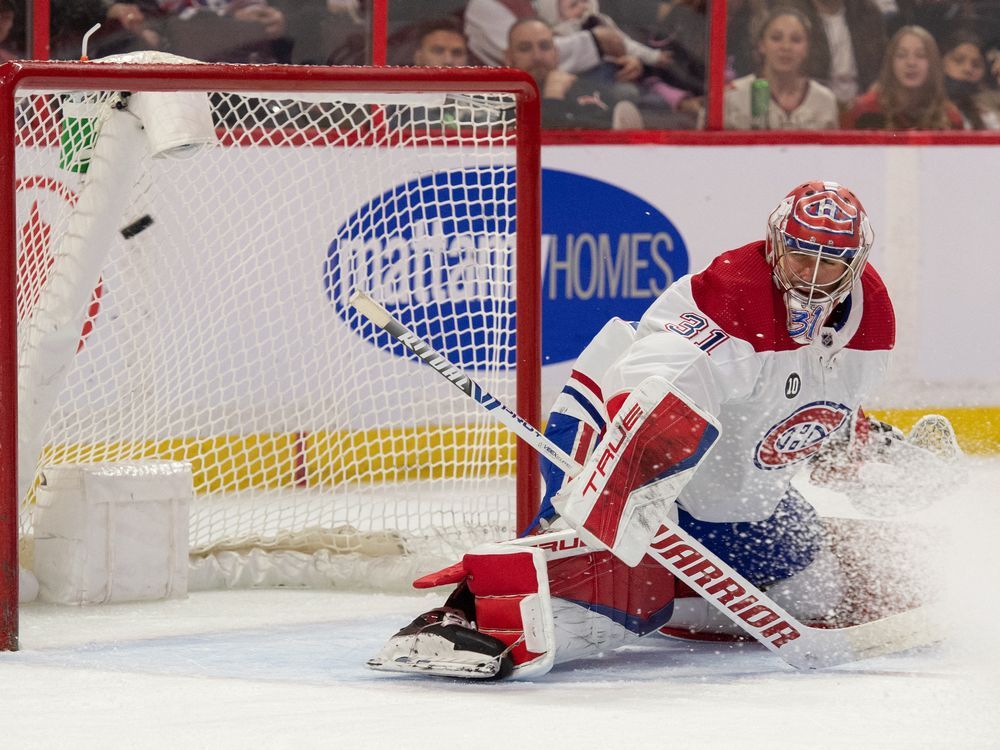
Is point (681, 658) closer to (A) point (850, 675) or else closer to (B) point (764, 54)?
(A) point (850, 675)

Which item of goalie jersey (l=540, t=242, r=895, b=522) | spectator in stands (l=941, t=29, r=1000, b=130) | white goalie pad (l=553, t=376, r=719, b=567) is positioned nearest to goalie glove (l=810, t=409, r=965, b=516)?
goalie jersey (l=540, t=242, r=895, b=522)

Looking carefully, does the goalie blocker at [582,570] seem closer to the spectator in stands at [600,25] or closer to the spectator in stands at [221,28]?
the spectator in stands at [221,28]

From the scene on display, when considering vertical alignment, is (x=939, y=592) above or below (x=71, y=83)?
below

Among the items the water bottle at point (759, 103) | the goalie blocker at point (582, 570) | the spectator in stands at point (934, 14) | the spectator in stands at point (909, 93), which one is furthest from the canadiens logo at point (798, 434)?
the spectator in stands at point (934, 14)

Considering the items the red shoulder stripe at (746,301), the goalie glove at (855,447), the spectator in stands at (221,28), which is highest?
the spectator in stands at (221,28)

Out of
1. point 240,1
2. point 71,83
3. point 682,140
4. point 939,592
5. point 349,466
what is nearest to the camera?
point 71,83

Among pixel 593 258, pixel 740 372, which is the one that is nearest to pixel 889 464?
pixel 740 372

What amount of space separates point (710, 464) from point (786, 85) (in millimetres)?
2568

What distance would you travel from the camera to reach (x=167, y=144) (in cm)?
324

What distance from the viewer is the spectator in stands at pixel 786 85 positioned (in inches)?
206

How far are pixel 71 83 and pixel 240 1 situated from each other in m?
1.85

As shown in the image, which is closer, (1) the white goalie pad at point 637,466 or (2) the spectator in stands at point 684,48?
(1) the white goalie pad at point 637,466

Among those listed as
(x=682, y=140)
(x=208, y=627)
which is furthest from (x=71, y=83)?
(x=682, y=140)

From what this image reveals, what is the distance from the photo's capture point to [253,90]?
3.15 meters
